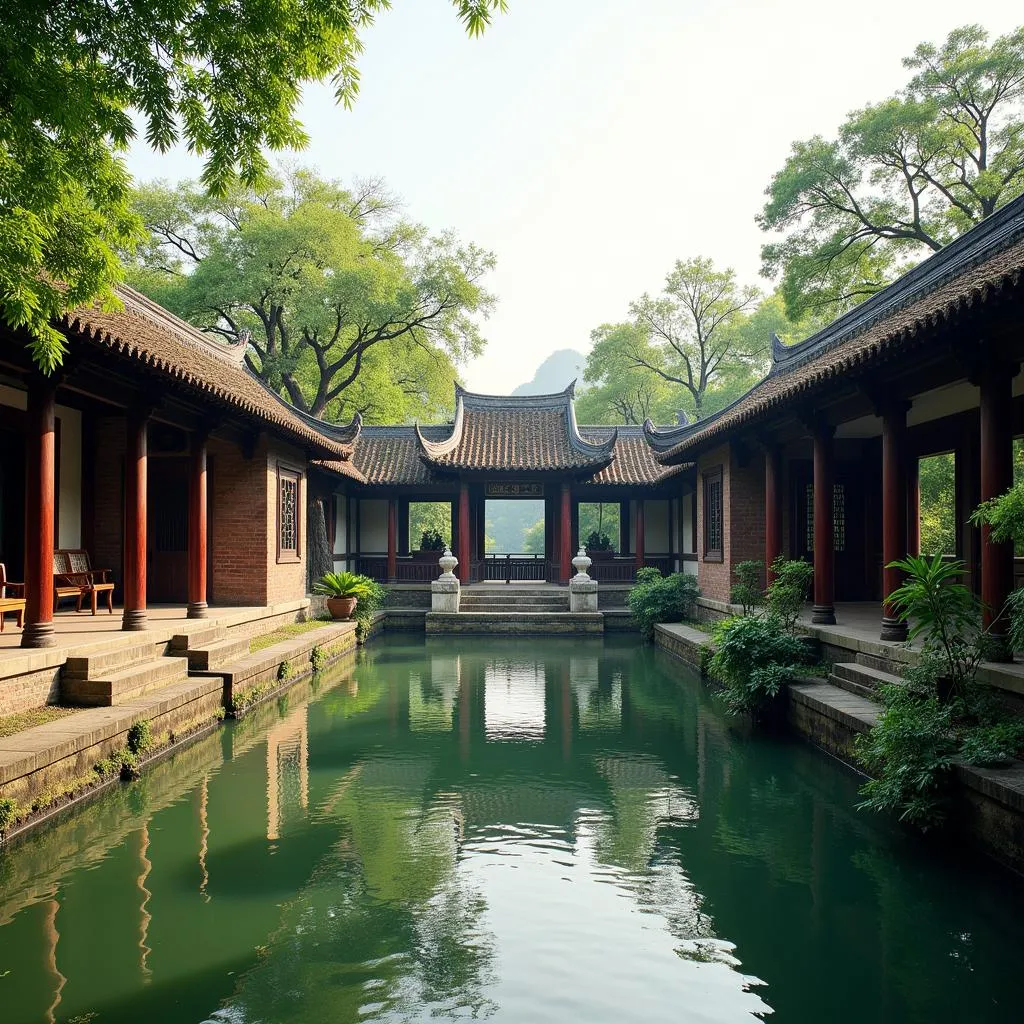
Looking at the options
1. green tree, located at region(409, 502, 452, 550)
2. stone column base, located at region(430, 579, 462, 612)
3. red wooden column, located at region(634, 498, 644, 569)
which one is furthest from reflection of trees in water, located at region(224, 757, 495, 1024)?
green tree, located at region(409, 502, 452, 550)

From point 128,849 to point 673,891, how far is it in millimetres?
2877

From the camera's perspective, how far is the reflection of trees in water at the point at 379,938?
3023 millimetres

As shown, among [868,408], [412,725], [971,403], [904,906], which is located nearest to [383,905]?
[904,906]

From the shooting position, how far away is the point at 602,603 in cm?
1703

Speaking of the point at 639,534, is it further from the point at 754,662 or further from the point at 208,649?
the point at 208,649

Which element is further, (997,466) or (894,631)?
(894,631)

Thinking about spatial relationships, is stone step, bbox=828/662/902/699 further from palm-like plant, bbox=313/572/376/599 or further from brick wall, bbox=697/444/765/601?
palm-like plant, bbox=313/572/376/599

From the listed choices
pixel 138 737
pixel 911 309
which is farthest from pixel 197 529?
pixel 911 309

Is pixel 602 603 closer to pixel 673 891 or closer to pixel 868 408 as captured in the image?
pixel 868 408

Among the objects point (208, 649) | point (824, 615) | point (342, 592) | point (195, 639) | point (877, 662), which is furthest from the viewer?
point (342, 592)

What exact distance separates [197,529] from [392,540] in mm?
9305

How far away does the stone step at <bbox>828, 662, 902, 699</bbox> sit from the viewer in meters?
6.66

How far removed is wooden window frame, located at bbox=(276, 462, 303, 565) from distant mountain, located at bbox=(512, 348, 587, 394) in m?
119

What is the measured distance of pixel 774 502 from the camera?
10891mm
